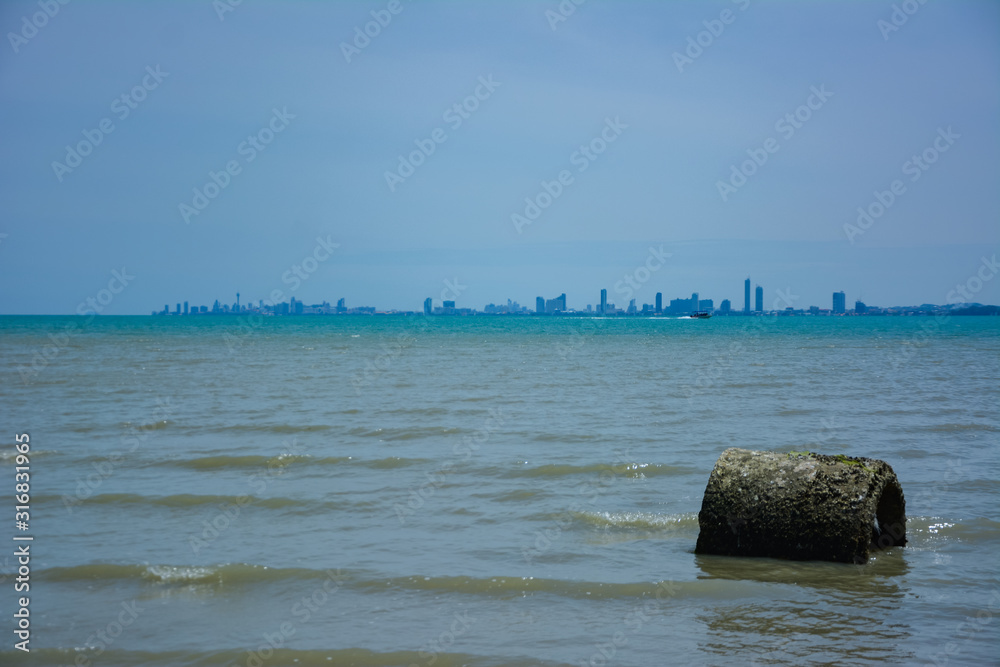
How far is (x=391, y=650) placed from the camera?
18.5 ft

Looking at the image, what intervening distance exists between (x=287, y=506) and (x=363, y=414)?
823 cm

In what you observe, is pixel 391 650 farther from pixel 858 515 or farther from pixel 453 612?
pixel 858 515

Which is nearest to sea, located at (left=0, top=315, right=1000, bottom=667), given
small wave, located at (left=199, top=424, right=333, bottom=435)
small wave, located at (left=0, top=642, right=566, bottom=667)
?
small wave, located at (left=0, top=642, right=566, bottom=667)

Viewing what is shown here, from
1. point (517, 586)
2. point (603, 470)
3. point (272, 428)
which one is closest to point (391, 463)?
point (603, 470)

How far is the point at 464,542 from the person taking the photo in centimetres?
823

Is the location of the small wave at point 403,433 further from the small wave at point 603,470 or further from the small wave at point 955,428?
the small wave at point 955,428

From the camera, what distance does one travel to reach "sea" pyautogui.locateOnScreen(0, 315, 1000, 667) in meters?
5.77

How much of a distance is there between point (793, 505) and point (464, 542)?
Answer: 330 centimetres

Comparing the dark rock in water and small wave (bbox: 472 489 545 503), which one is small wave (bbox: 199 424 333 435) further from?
the dark rock in water

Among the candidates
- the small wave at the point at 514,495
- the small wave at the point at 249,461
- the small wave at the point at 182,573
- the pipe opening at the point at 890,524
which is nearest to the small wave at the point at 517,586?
the small wave at the point at 182,573

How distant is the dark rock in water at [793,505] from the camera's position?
279 inches

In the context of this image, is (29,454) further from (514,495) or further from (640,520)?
(640,520)

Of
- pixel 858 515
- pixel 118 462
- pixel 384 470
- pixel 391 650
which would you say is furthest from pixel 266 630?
pixel 118 462

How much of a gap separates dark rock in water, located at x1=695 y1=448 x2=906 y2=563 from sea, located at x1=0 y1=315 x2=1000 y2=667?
0.68 ft
